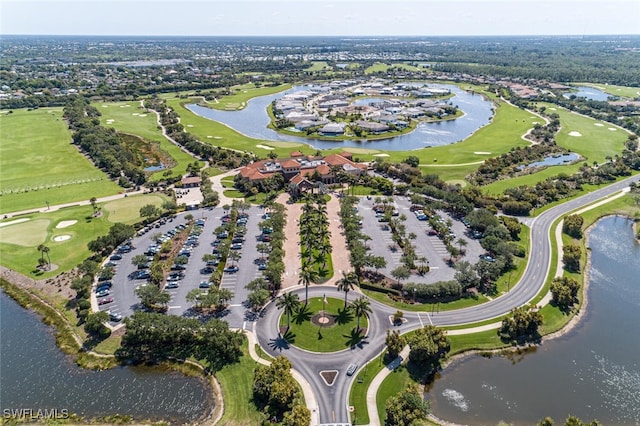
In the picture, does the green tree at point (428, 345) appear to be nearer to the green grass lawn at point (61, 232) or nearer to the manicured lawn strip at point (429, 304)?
the manicured lawn strip at point (429, 304)

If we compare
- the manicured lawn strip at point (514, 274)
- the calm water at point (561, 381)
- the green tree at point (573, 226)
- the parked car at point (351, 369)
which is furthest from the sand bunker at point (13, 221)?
the green tree at point (573, 226)

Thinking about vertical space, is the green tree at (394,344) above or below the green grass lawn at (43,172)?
below

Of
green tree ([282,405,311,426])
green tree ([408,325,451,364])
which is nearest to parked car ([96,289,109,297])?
green tree ([282,405,311,426])

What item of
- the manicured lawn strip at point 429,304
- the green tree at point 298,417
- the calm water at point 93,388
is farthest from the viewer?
the manicured lawn strip at point 429,304

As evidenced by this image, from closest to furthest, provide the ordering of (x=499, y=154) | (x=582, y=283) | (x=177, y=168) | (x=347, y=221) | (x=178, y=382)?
(x=178, y=382) → (x=582, y=283) → (x=347, y=221) → (x=177, y=168) → (x=499, y=154)

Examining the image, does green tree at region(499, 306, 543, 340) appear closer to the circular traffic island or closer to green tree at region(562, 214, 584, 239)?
the circular traffic island

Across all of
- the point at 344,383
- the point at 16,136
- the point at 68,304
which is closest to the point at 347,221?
the point at 344,383

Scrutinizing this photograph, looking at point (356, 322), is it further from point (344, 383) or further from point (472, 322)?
point (472, 322)
